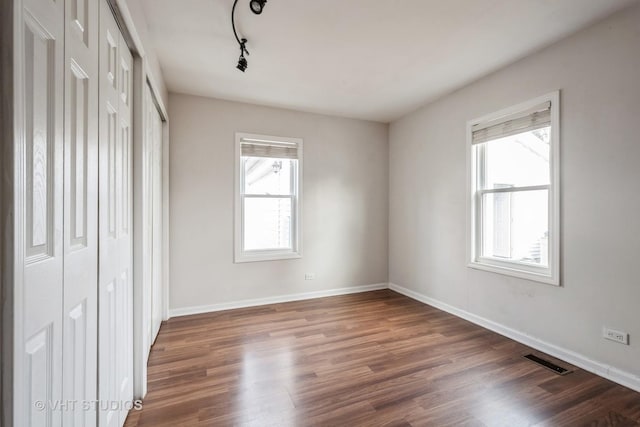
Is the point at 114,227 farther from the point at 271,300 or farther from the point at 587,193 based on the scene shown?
the point at 587,193

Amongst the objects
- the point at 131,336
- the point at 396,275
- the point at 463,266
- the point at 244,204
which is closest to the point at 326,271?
the point at 396,275

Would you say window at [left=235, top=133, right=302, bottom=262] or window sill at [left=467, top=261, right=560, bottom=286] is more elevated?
window at [left=235, top=133, right=302, bottom=262]

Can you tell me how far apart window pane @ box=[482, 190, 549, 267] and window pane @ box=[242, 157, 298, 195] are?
8.14ft

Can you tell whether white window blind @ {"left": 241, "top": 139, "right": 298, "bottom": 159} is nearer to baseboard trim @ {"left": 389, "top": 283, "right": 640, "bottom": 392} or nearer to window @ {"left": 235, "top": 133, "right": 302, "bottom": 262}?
window @ {"left": 235, "top": 133, "right": 302, "bottom": 262}

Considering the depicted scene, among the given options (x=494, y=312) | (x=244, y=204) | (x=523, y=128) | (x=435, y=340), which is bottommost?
(x=435, y=340)

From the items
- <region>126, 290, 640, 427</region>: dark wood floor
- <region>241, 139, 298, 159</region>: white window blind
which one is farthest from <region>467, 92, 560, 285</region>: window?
<region>241, 139, 298, 159</region>: white window blind

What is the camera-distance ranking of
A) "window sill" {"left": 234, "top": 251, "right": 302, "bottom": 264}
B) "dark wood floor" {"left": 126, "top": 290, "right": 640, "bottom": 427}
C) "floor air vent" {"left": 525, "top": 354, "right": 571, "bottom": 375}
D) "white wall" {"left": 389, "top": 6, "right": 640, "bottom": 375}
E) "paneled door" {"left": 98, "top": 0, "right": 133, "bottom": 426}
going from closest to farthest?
"paneled door" {"left": 98, "top": 0, "right": 133, "bottom": 426} < "dark wood floor" {"left": 126, "top": 290, "right": 640, "bottom": 427} < "white wall" {"left": 389, "top": 6, "right": 640, "bottom": 375} < "floor air vent" {"left": 525, "top": 354, "right": 571, "bottom": 375} < "window sill" {"left": 234, "top": 251, "right": 302, "bottom": 264}

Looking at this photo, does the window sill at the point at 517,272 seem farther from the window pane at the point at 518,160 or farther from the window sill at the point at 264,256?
the window sill at the point at 264,256

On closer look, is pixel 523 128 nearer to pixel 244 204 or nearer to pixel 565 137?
pixel 565 137

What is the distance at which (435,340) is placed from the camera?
2.86 metres

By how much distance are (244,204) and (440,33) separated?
2.83 m

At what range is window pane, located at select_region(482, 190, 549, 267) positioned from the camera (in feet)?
8.91

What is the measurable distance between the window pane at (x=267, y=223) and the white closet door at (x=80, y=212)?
8.75ft

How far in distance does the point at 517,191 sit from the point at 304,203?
2520 millimetres
